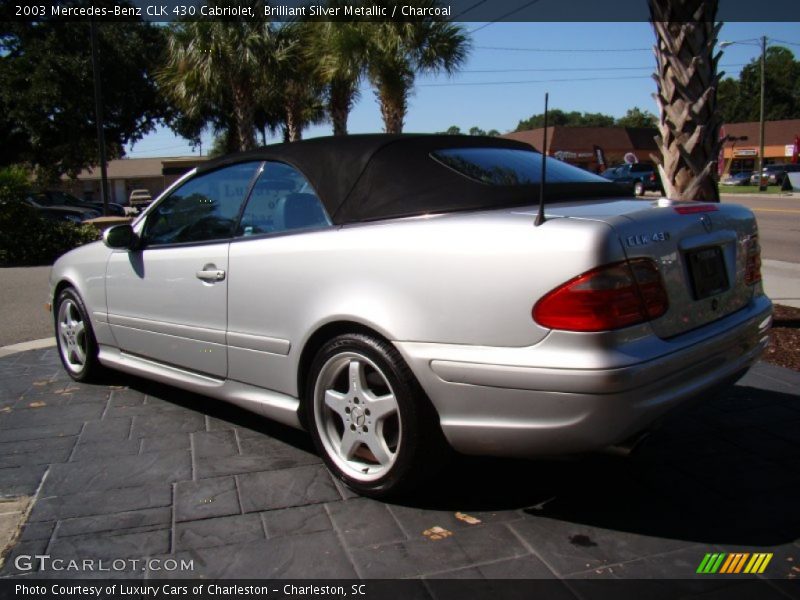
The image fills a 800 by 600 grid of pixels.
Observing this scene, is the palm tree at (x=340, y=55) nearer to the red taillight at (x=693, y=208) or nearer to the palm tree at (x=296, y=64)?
the palm tree at (x=296, y=64)

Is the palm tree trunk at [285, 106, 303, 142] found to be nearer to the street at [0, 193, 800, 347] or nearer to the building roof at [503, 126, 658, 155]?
the street at [0, 193, 800, 347]

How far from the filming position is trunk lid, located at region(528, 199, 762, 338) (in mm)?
2637

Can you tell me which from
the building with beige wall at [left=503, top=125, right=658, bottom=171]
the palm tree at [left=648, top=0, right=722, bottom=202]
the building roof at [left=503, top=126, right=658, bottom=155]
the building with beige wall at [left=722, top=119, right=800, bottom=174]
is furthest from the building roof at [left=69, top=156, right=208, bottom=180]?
the palm tree at [left=648, top=0, right=722, bottom=202]

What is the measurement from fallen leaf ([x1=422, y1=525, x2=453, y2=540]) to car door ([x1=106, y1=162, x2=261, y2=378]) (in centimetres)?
142

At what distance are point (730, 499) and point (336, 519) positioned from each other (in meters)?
1.66

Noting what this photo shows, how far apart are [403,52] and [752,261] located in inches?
550

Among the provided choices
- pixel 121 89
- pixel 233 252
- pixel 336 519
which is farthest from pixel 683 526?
pixel 121 89

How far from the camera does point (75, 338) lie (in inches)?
197

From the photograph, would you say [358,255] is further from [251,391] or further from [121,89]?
[121,89]

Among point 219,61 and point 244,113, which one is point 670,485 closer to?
point 219,61

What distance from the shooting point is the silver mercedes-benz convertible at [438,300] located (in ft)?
8.23

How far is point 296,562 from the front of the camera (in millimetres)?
2613

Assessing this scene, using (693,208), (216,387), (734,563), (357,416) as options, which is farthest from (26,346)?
(734,563)

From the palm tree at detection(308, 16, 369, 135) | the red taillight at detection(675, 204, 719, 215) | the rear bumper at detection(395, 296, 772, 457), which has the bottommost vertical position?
the rear bumper at detection(395, 296, 772, 457)
